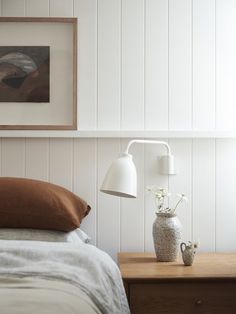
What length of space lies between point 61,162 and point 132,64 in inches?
24.7

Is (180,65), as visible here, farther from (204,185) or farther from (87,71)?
(204,185)

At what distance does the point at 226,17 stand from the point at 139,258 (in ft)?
4.28

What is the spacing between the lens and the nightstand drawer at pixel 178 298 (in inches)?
56.0

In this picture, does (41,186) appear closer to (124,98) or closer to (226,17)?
(124,98)

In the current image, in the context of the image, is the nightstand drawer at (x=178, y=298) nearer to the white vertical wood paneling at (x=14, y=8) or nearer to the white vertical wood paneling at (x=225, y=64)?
the white vertical wood paneling at (x=225, y=64)

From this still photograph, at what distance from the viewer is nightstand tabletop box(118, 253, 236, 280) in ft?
4.69

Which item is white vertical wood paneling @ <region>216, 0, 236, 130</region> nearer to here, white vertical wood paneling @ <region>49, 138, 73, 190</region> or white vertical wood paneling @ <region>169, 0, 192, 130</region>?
white vertical wood paneling @ <region>169, 0, 192, 130</region>

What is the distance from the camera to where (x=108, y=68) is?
194cm

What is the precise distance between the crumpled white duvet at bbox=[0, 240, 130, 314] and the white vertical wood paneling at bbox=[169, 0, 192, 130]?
0.87 m

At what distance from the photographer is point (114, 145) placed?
6.34ft

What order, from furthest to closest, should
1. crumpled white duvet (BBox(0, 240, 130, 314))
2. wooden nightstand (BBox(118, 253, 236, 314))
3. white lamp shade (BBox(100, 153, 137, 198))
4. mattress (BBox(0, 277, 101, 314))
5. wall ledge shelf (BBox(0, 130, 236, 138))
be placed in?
1. wall ledge shelf (BBox(0, 130, 236, 138))
2. white lamp shade (BBox(100, 153, 137, 198))
3. wooden nightstand (BBox(118, 253, 236, 314))
4. crumpled white duvet (BBox(0, 240, 130, 314))
5. mattress (BBox(0, 277, 101, 314))

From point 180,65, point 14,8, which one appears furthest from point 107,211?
point 14,8

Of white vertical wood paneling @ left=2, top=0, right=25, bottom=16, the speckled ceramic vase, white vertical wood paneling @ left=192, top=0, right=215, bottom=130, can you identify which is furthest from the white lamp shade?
white vertical wood paneling @ left=2, top=0, right=25, bottom=16

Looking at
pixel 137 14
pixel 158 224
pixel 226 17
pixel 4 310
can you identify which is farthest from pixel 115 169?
pixel 226 17
